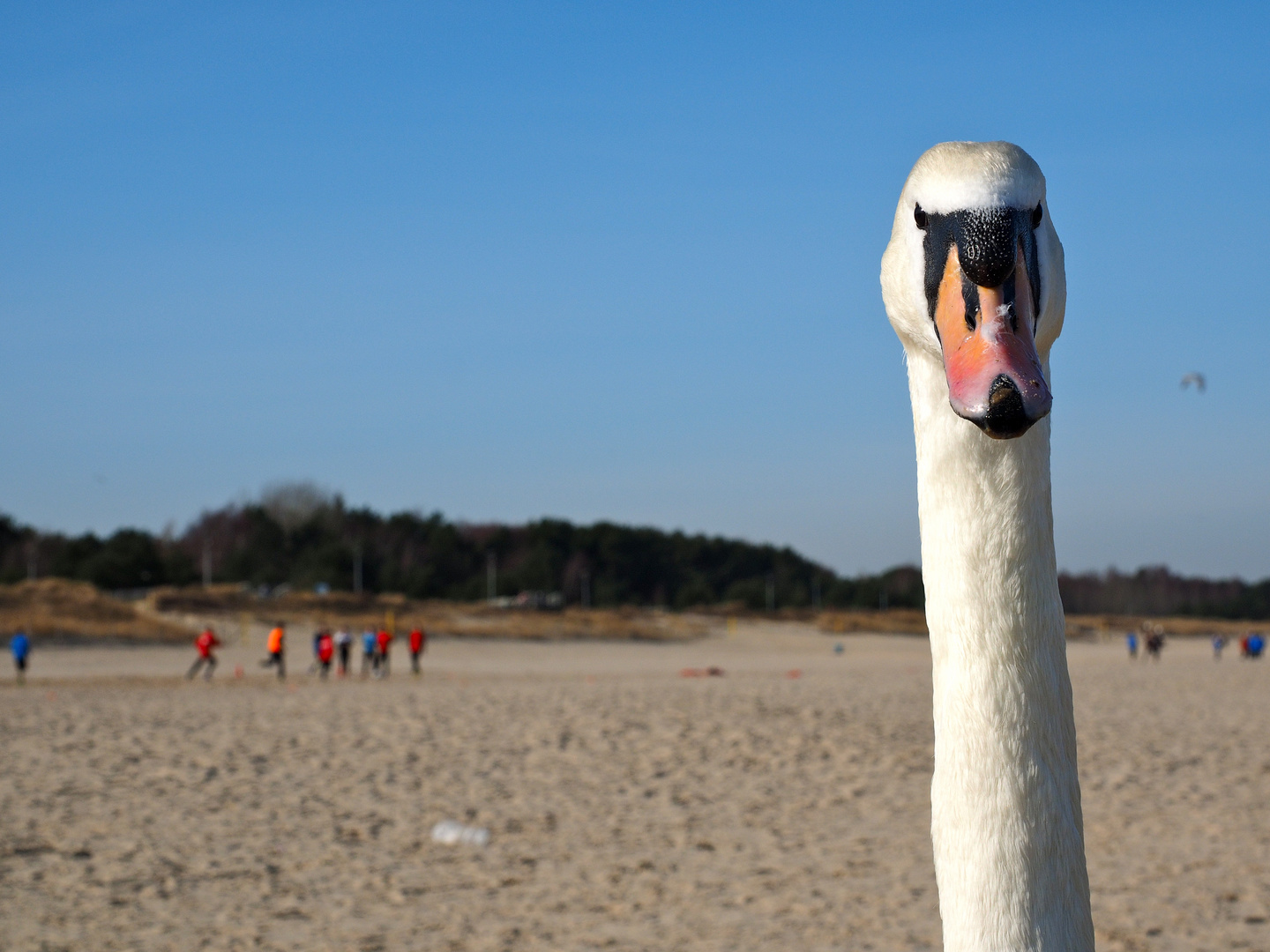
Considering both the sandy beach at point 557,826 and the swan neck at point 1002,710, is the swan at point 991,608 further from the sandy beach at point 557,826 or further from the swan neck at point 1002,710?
the sandy beach at point 557,826

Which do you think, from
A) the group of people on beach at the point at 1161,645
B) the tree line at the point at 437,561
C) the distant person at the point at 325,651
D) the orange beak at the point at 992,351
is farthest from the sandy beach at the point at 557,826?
the tree line at the point at 437,561

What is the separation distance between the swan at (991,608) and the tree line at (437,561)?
57406 millimetres

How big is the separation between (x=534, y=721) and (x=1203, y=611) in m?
103

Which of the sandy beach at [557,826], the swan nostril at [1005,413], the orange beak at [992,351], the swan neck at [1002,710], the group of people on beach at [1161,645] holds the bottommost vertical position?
the group of people on beach at [1161,645]

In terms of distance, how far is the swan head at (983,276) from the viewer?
170 cm

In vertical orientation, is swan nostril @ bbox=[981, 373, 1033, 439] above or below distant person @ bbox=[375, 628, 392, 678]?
above

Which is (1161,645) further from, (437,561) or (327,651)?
(437,561)

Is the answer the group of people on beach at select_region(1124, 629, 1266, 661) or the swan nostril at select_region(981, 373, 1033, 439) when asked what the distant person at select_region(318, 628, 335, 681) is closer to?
the swan nostril at select_region(981, 373, 1033, 439)

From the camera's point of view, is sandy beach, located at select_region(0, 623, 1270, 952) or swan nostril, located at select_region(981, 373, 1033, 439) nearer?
swan nostril, located at select_region(981, 373, 1033, 439)

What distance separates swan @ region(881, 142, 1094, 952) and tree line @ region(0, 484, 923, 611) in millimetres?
57406

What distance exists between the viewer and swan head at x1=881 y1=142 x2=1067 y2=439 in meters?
1.70

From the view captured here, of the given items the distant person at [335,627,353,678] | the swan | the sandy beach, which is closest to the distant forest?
the distant person at [335,627,353,678]

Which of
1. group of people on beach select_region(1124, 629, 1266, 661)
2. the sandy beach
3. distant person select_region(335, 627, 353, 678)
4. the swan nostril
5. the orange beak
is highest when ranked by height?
the orange beak

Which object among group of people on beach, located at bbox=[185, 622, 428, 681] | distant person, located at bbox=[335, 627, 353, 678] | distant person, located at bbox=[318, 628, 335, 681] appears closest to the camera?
group of people on beach, located at bbox=[185, 622, 428, 681]
